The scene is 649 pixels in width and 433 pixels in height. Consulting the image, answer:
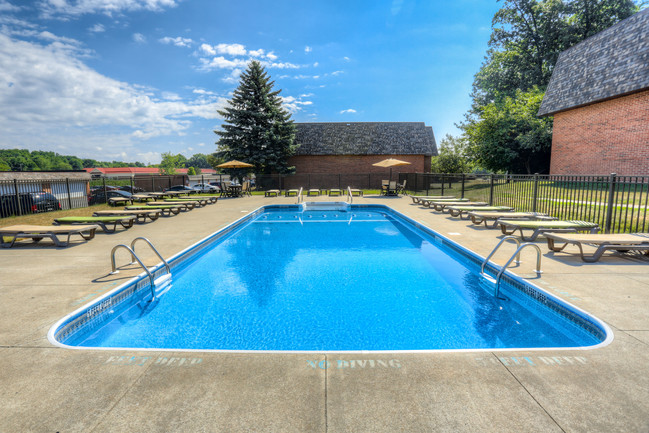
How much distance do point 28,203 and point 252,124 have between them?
18.1m

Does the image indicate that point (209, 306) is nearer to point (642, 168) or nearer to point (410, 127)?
point (642, 168)

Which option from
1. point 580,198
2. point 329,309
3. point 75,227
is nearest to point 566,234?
point 329,309

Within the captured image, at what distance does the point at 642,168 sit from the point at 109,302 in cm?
2351

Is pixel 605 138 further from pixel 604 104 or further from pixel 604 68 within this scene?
pixel 604 68

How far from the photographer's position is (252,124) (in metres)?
29.4

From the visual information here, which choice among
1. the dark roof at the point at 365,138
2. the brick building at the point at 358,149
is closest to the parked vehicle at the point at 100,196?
the brick building at the point at 358,149

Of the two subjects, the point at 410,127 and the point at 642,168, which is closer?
the point at 642,168

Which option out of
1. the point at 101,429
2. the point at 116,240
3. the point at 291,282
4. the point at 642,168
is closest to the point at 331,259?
the point at 291,282

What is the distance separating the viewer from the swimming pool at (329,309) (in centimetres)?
401

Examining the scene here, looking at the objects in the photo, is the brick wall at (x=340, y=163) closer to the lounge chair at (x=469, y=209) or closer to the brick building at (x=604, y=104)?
the brick building at (x=604, y=104)

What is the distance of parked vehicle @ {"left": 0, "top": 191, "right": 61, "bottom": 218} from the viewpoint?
13.5m

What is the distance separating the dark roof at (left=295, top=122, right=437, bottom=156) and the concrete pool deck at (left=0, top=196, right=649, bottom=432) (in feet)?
103

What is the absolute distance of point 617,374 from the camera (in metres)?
2.55

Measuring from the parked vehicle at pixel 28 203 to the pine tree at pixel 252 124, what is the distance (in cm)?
1505
